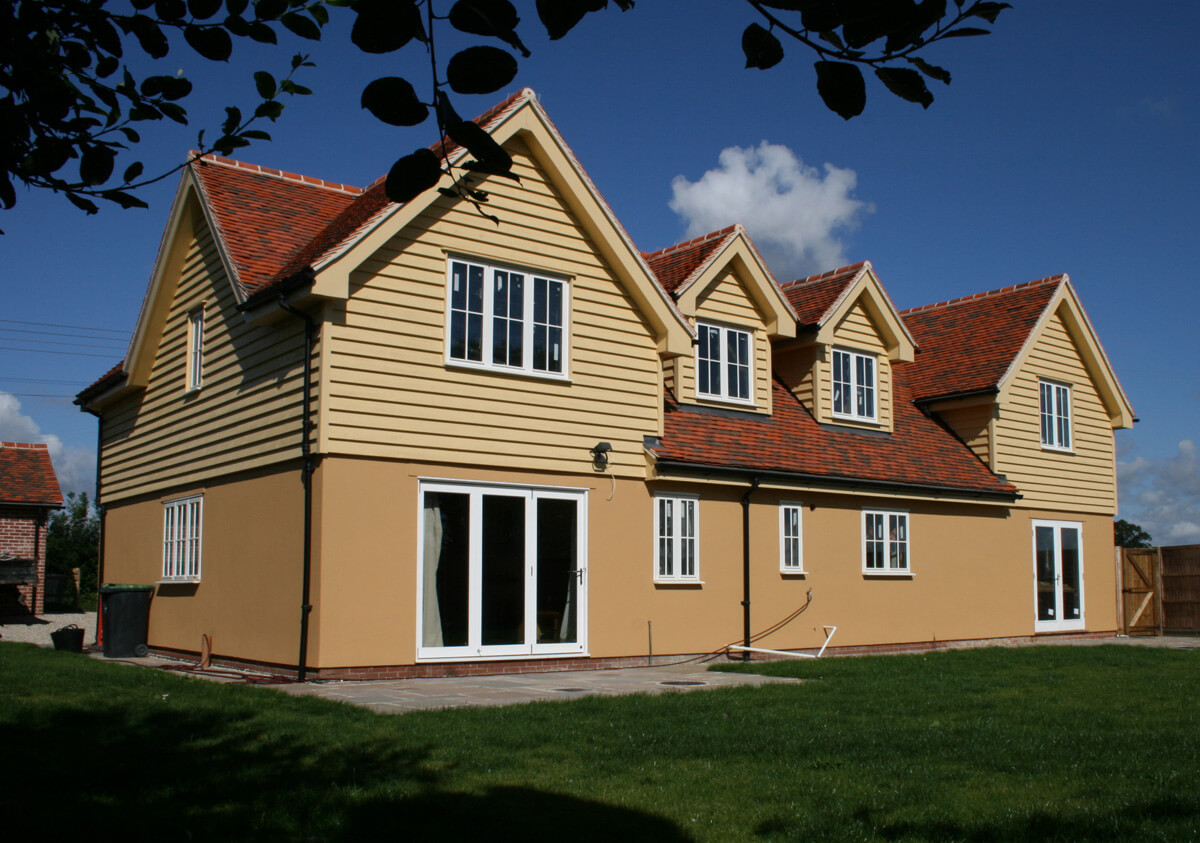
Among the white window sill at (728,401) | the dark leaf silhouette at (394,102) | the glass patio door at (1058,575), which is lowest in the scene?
the glass patio door at (1058,575)

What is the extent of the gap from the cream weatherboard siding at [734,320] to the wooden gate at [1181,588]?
12.7 meters

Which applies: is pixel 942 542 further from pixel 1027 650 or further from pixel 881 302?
pixel 881 302

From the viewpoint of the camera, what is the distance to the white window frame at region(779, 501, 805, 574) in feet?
58.8

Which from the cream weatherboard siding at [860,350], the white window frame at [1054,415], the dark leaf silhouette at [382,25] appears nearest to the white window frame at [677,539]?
the cream weatherboard siding at [860,350]

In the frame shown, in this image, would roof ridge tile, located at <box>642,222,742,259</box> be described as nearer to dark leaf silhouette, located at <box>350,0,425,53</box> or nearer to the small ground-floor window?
the small ground-floor window

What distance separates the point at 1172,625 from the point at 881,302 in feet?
38.3

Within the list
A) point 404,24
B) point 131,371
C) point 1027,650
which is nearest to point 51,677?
point 131,371

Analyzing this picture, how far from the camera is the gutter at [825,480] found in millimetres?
16234

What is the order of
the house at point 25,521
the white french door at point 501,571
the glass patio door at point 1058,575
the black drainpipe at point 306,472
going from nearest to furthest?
the black drainpipe at point 306,472 → the white french door at point 501,571 → the glass patio door at point 1058,575 → the house at point 25,521

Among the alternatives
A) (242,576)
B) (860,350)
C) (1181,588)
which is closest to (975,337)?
(860,350)

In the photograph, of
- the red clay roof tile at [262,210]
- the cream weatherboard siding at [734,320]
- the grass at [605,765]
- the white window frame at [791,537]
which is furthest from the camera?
the cream weatherboard siding at [734,320]

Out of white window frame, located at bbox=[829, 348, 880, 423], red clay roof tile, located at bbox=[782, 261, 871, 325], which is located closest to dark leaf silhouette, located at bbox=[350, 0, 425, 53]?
red clay roof tile, located at bbox=[782, 261, 871, 325]

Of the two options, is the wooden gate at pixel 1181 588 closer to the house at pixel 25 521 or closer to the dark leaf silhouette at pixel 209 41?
the dark leaf silhouette at pixel 209 41

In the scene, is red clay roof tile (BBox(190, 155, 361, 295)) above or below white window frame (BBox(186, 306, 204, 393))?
above
